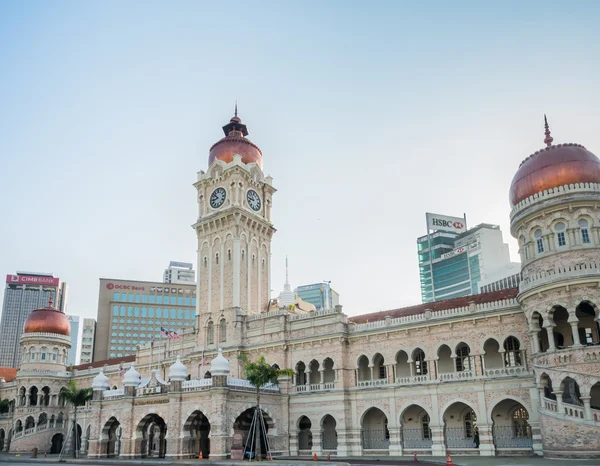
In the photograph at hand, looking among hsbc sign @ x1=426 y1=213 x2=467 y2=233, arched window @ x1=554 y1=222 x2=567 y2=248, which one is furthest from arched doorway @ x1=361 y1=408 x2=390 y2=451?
hsbc sign @ x1=426 y1=213 x2=467 y2=233

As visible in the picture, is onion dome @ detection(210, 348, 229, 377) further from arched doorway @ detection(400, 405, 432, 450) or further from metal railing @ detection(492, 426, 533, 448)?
metal railing @ detection(492, 426, 533, 448)

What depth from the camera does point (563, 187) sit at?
34188 millimetres

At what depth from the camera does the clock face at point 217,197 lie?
186ft

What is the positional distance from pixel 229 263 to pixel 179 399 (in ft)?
54.3

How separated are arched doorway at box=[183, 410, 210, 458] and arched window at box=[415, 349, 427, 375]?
16.4 metres

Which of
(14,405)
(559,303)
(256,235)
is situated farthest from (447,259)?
(559,303)

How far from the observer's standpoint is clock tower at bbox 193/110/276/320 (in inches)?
2135

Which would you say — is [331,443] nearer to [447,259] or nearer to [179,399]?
[179,399]

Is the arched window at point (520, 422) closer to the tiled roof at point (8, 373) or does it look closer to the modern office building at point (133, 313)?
the tiled roof at point (8, 373)

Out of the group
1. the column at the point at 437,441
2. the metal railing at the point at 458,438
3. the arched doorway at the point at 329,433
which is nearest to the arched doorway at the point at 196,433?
the arched doorway at the point at 329,433

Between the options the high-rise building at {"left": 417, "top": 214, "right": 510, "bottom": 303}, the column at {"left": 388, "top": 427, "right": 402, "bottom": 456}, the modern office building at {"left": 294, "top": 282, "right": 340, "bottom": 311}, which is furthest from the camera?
the modern office building at {"left": 294, "top": 282, "right": 340, "bottom": 311}

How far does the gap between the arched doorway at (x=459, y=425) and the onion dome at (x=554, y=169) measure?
1527 centimetres

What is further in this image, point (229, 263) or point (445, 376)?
point (229, 263)

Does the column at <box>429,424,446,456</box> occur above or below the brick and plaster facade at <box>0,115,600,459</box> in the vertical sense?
below
